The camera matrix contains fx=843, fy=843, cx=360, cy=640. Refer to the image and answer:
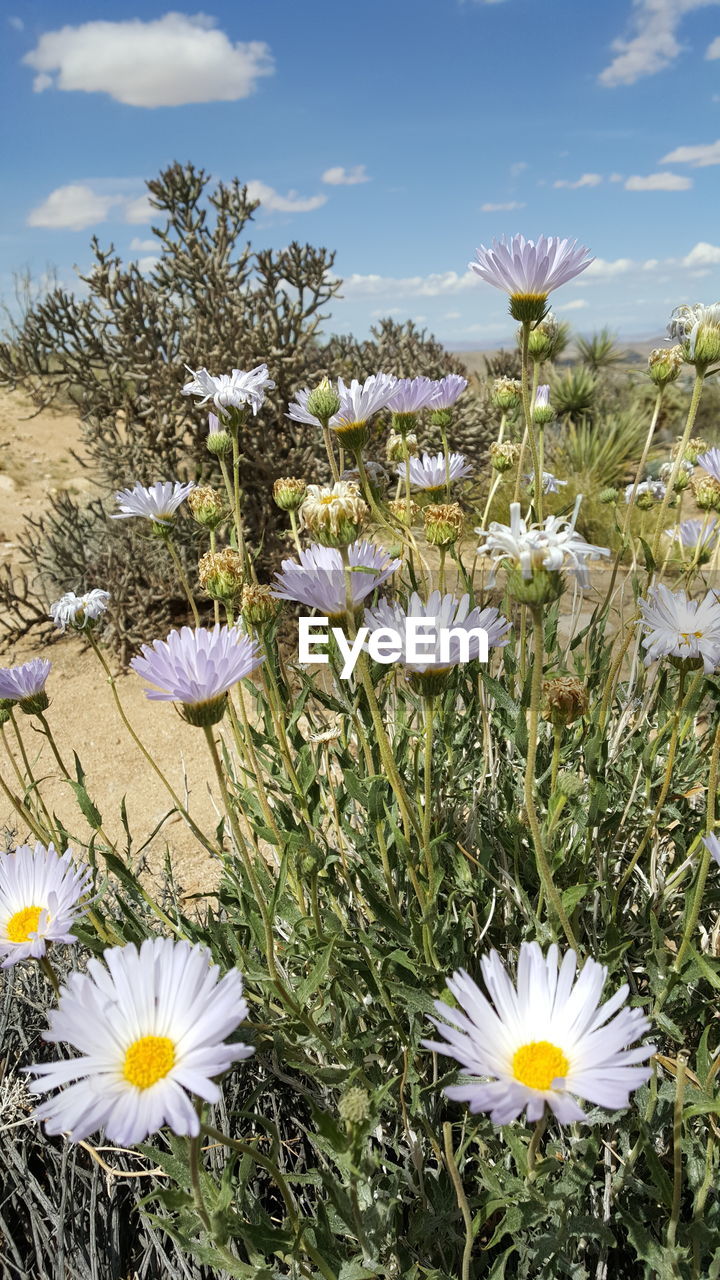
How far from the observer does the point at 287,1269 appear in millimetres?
1383

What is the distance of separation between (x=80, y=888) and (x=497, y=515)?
571 centimetres

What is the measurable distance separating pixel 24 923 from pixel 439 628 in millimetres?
845

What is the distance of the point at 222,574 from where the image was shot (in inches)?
63.9

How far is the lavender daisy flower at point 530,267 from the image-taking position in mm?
1523

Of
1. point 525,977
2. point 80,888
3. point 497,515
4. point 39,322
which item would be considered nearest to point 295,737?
point 80,888

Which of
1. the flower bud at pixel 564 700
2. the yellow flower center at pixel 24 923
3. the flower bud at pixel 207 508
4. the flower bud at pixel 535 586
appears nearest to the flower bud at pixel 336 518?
the flower bud at pixel 535 586

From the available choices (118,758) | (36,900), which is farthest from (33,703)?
(118,758)

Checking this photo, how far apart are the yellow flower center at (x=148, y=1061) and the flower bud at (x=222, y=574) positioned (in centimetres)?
85

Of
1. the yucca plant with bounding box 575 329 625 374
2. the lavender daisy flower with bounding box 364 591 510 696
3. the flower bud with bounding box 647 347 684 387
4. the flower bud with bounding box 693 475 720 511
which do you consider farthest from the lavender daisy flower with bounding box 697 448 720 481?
the yucca plant with bounding box 575 329 625 374

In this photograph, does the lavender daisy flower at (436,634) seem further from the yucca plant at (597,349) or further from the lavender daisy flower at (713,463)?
the yucca plant at (597,349)

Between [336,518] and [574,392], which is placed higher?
[574,392]

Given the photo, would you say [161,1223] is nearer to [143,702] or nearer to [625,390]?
[143,702]

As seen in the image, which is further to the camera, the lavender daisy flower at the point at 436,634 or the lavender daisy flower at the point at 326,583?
the lavender daisy flower at the point at 326,583

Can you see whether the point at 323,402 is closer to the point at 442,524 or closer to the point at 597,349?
the point at 442,524
